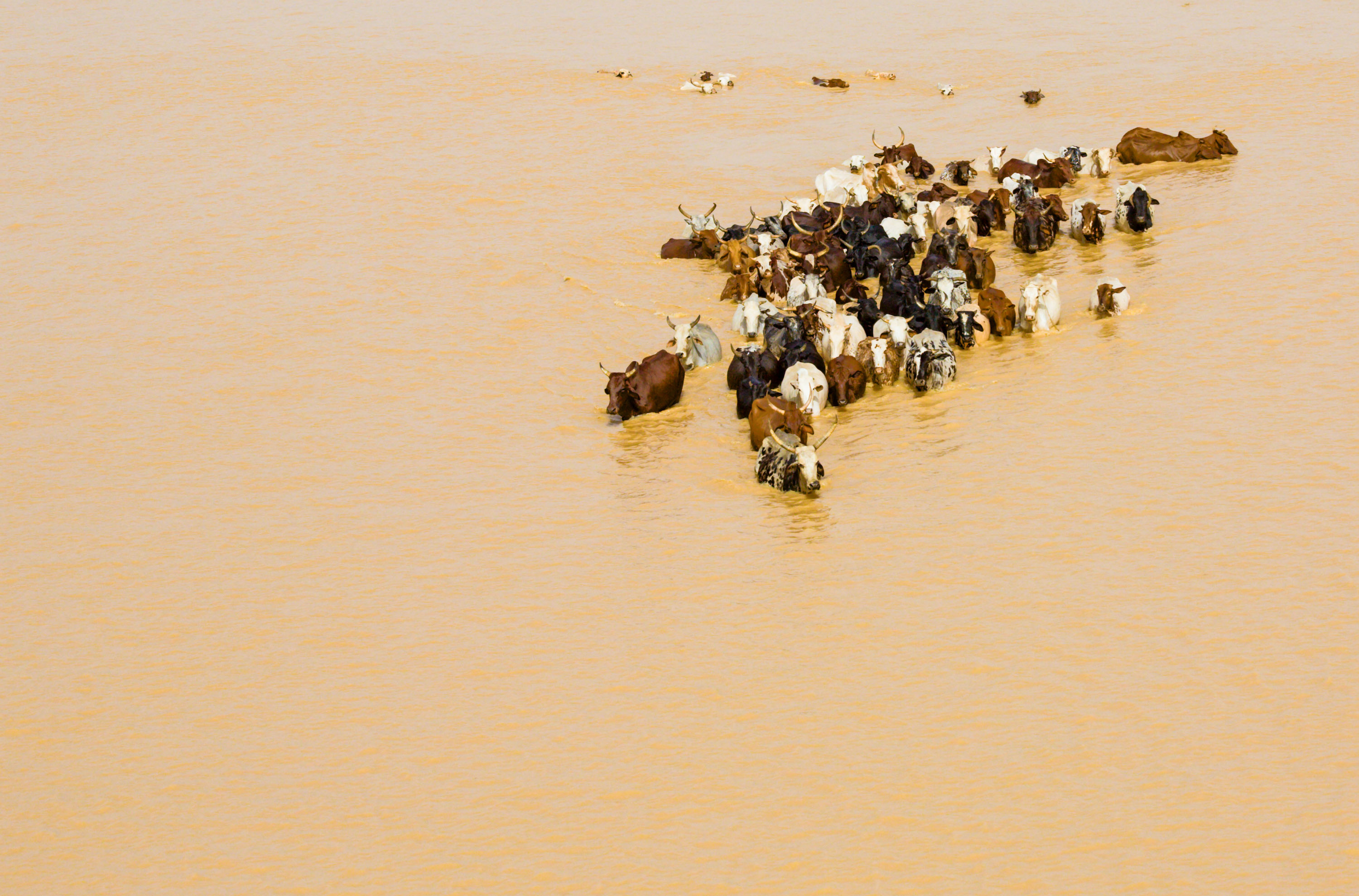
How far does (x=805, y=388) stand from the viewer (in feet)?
→ 35.4

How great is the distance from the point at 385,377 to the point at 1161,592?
22.3 feet

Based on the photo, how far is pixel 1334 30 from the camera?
23000mm

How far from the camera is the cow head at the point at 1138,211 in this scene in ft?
46.1

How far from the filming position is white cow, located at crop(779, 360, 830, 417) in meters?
10.8

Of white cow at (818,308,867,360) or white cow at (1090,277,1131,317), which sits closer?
white cow at (818,308,867,360)

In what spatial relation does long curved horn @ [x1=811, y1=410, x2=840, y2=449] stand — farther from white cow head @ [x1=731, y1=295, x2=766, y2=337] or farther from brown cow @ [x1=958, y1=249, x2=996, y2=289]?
brown cow @ [x1=958, y1=249, x2=996, y2=289]

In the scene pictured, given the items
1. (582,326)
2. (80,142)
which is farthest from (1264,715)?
(80,142)

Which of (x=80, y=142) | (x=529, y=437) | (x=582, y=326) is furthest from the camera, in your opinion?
(x=80, y=142)

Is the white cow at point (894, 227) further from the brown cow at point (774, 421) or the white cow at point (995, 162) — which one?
the brown cow at point (774, 421)

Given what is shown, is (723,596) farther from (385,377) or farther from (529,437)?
(385,377)

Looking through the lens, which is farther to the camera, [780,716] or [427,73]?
[427,73]

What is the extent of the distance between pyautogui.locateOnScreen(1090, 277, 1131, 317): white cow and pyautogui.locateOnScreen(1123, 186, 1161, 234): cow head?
2220 millimetres

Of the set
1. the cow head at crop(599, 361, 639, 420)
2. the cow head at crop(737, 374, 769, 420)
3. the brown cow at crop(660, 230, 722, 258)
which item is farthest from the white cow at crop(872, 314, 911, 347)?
the brown cow at crop(660, 230, 722, 258)

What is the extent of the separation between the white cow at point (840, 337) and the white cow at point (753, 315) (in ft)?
2.42
